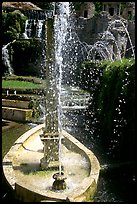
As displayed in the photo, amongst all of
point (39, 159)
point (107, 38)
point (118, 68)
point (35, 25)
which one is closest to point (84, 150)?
point (39, 159)

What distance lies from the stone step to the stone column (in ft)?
21.7

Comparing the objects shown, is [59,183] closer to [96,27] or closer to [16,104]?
[16,104]

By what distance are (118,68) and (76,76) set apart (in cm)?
1544

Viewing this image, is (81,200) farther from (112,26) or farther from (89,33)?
(89,33)

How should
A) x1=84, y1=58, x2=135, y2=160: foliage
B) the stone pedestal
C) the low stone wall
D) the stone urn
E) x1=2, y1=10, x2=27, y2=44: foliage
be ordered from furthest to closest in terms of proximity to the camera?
x1=2, y1=10, x2=27, y2=44: foliage, the low stone wall, x1=84, y1=58, x2=135, y2=160: foliage, the stone pedestal, the stone urn

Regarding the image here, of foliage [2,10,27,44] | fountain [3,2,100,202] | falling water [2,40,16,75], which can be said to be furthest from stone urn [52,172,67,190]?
foliage [2,10,27,44]

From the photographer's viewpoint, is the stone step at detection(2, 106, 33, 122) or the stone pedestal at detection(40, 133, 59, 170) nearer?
the stone pedestal at detection(40, 133, 59, 170)

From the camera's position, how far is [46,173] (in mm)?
8125

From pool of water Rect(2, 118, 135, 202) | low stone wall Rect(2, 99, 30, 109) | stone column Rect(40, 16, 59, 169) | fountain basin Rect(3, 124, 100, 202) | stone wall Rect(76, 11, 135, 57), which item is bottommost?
pool of water Rect(2, 118, 135, 202)

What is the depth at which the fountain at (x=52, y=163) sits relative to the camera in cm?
690

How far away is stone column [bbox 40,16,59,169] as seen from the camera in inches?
325

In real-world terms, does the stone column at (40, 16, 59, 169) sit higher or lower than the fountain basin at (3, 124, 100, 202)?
higher

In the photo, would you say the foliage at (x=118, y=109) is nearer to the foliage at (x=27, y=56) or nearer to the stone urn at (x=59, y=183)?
the stone urn at (x=59, y=183)

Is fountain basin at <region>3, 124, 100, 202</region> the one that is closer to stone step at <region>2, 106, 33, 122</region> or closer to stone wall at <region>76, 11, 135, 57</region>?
stone step at <region>2, 106, 33, 122</region>
